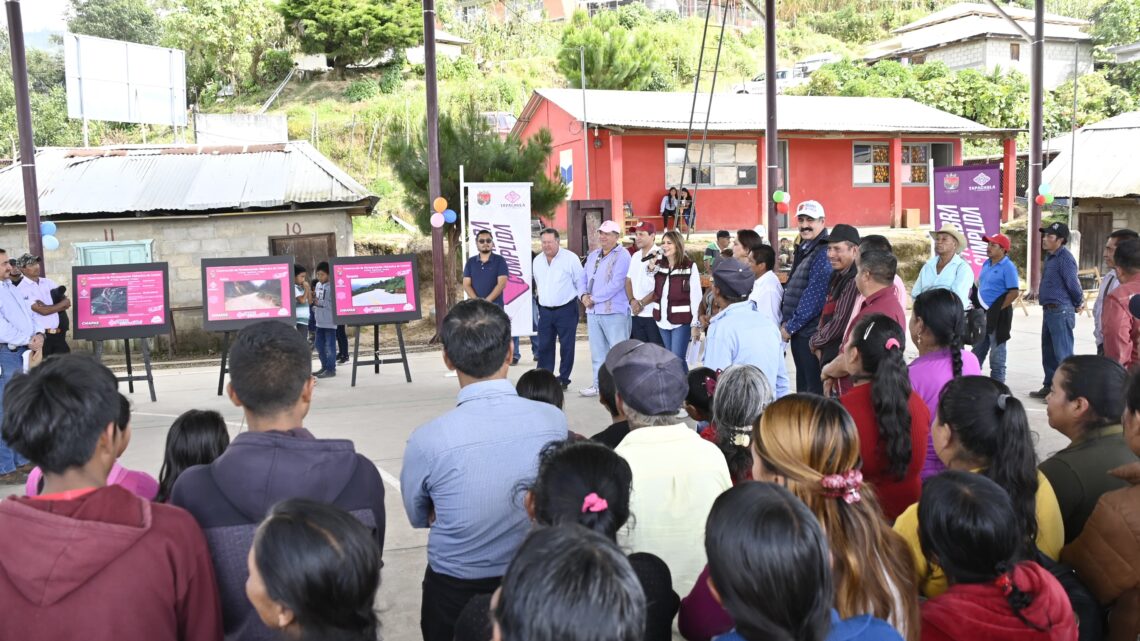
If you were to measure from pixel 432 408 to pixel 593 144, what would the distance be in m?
13.3

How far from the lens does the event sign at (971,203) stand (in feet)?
37.1

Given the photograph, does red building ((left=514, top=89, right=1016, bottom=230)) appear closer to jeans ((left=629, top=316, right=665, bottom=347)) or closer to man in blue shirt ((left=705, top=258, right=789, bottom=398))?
jeans ((left=629, top=316, right=665, bottom=347))

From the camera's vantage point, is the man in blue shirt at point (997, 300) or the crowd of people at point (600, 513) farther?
the man in blue shirt at point (997, 300)

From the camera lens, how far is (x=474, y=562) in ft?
8.08

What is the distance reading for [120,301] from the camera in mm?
9266

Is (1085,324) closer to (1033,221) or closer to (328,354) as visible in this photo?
(1033,221)

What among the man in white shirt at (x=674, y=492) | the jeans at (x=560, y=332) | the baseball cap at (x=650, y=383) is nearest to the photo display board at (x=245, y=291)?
the jeans at (x=560, y=332)

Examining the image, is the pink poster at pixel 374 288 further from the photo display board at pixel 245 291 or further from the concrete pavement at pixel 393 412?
the concrete pavement at pixel 393 412

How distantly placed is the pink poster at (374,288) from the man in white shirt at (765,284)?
4.93m

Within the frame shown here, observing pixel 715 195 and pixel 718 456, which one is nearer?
pixel 718 456

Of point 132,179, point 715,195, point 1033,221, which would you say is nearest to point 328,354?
point 132,179

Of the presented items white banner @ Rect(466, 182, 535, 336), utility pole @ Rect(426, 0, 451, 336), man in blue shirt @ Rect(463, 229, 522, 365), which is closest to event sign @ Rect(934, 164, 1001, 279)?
white banner @ Rect(466, 182, 535, 336)

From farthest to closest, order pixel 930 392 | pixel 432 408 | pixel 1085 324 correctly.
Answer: pixel 1085 324 < pixel 432 408 < pixel 930 392

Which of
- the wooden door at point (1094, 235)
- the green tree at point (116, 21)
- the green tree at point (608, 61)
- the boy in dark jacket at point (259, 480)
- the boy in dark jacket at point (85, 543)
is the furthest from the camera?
the green tree at point (116, 21)
